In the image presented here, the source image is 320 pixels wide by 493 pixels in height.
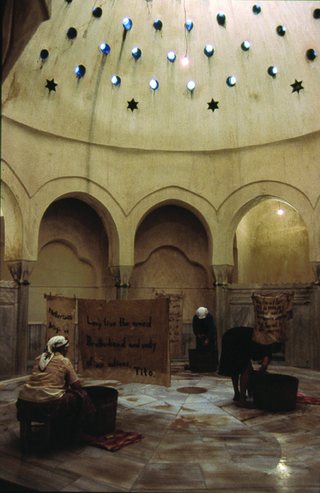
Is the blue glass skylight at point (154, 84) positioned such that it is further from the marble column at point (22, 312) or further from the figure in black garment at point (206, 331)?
the figure in black garment at point (206, 331)

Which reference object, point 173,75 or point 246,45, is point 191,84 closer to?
point 173,75

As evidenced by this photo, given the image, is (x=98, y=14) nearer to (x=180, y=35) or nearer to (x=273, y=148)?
(x=180, y=35)

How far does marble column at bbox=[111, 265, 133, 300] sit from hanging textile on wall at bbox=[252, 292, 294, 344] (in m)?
5.15

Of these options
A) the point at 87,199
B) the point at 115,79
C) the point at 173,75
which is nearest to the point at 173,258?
the point at 87,199

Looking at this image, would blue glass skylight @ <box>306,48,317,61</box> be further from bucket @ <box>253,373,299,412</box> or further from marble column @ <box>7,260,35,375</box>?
marble column @ <box>7,260,35,375</box>

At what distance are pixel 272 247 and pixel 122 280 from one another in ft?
18.3

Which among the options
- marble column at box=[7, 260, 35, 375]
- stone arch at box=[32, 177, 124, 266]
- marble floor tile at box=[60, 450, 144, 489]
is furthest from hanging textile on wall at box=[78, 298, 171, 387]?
stone arch at box=[32, 177, 124, 266]

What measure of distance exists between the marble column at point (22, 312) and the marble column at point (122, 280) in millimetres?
2352

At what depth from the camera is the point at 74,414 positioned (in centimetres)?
453

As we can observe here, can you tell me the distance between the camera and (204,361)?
8711mm

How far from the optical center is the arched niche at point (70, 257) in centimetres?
1187

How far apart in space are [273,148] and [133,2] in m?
4.91

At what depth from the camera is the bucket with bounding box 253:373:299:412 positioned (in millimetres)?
5836

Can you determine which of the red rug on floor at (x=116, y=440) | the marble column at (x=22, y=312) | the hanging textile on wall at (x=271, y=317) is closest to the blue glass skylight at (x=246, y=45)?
the hanging textile on wall at (x=271, y=317)
